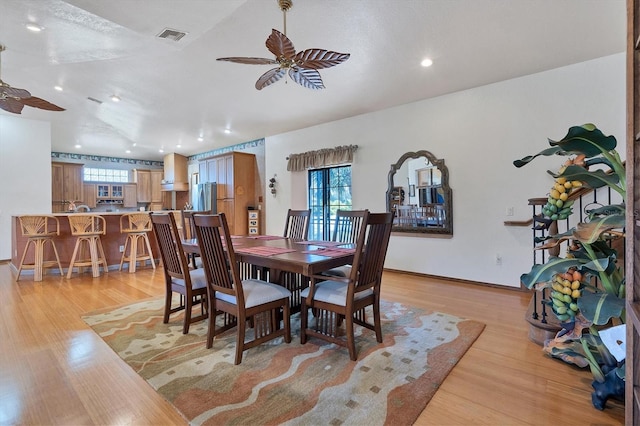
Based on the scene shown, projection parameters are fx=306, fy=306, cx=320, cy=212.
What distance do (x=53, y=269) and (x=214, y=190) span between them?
3.22 metres

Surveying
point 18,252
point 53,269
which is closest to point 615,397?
point 53,269

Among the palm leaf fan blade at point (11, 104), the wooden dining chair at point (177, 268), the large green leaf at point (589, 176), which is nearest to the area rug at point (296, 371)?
the wooden dining chair at point (177, 268)

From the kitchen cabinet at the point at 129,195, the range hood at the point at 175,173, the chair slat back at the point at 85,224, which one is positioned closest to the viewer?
the chair slat back at the point at 85,224

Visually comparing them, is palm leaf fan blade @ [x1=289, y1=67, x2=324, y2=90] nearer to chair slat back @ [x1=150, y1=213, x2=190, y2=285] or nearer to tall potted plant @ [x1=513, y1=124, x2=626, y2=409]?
chair slat back @ [x1=150, y1=213, x2=190, y2=285]

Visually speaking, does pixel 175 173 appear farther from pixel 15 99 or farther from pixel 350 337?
pixel 350 337

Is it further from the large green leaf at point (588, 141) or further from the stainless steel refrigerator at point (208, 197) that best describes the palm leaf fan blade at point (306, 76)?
the stainless steel refrigerator at point (208, 197)

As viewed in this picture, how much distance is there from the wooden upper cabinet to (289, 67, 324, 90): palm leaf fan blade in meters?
8.57

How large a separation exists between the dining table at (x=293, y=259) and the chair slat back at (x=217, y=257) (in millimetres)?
241

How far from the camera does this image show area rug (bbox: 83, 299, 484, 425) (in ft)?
5.34

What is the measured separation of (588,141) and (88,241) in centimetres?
635

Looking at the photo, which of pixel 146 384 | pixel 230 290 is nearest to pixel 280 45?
pixel 230 290

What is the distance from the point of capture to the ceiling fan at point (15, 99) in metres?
3.50

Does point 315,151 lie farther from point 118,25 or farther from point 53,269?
point 53,269

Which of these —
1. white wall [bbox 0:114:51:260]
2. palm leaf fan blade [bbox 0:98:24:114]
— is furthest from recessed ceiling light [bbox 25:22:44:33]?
white wall [bbox 0:114:51:260]
